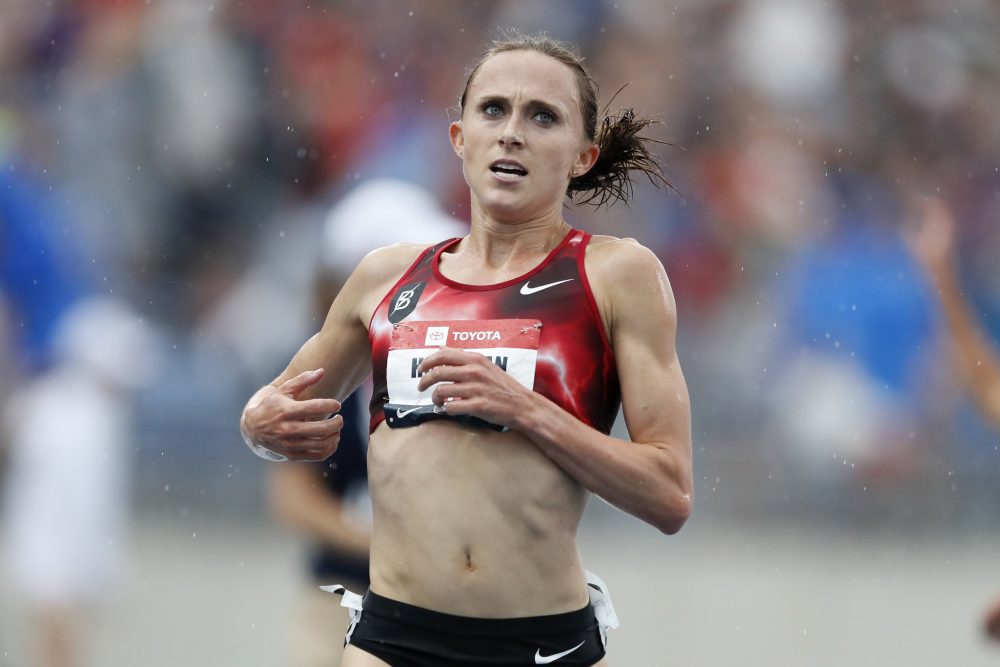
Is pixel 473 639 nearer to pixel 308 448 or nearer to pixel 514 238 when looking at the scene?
pixel 308 448

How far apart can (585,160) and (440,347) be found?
0.57 m

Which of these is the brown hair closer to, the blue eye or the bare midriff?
the blue eye

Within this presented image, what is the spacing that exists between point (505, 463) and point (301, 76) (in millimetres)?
5326

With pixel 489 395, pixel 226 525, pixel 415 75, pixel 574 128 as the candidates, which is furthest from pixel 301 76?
pixel 489 395

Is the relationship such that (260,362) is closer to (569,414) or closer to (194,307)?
(194,307)

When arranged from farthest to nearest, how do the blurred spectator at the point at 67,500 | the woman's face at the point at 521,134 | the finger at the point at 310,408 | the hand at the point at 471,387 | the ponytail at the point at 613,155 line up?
the blurred spectator at the point at 67,500, the ponytail at the point at 613,155, the woman's face at the point at 521,134, the finger at the point at 310,408, the hand at the point at 471,387

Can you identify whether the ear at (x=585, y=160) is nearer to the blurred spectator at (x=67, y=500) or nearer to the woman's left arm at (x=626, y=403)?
the woman's left arm at (x=626, y=403)

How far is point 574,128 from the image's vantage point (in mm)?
2803

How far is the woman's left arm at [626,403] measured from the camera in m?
2.38

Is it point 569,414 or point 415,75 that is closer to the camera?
point 569,414

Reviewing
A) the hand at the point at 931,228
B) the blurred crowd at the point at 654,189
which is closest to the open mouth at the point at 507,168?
the blurred crowd at the point at 654,189

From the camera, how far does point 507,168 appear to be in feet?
8.99

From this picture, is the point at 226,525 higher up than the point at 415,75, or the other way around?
the point at 415,75

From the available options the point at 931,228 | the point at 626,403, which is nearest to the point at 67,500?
the point at 626,403
